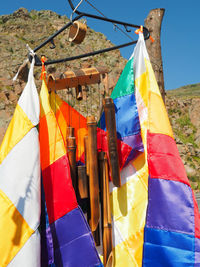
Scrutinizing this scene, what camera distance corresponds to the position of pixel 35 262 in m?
1.09

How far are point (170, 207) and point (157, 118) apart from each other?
44cm

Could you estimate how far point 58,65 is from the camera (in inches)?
410

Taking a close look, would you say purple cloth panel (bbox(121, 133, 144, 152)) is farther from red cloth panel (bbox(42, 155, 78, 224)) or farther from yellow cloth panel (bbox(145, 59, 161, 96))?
red cloth panel (bbox(42, 155, 78, 224))

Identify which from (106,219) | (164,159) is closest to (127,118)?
(164,159)

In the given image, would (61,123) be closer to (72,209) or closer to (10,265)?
(72,209)

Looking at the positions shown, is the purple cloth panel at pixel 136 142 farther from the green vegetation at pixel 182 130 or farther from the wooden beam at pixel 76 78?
the green vegetation at pixel 182 130

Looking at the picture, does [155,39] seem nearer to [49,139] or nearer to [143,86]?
[143,86]

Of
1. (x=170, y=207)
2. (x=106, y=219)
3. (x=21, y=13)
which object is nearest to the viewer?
(x=170, y=207)

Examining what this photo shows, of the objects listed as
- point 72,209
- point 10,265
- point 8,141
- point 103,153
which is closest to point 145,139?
point 103,153

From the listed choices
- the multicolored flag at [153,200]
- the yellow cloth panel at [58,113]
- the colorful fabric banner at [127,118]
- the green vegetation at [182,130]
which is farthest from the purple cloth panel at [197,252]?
the green vegetation at [182,130]

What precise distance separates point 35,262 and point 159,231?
1.85 ft

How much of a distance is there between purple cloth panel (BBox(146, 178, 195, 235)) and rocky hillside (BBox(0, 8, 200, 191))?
24.7ft

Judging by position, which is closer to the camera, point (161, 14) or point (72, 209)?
point (72, 209)

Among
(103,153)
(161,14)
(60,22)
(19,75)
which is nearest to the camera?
(103,153)
